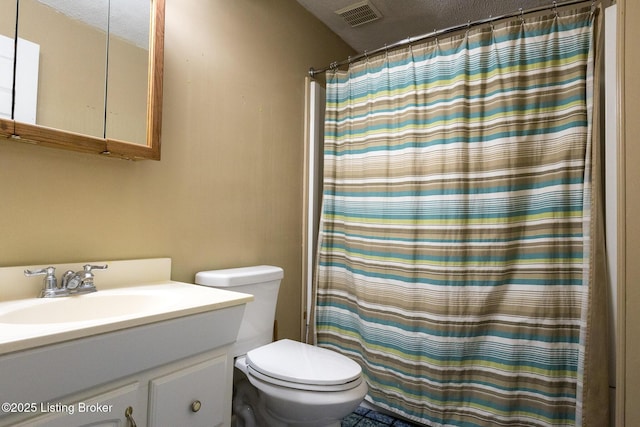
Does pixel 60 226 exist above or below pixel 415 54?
below

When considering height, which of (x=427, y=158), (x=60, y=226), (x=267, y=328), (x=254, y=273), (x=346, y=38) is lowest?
(x=267, y=328)

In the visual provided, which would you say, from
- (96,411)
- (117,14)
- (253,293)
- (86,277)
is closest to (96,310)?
(86,277)

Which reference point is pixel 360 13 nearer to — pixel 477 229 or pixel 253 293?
pixel 477 229

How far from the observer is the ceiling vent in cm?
211

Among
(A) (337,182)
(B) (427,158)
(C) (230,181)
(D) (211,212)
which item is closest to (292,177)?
(A) (337,182)

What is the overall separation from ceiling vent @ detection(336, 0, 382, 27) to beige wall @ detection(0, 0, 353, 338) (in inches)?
8.2

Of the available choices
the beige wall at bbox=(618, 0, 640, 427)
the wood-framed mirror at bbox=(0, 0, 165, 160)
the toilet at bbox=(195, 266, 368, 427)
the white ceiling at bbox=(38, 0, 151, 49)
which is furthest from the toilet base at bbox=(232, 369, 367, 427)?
the white ceiling at bbox=(38, 0, 151, 49)

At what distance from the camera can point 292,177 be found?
2.15 m

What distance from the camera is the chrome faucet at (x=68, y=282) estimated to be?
3.50ft

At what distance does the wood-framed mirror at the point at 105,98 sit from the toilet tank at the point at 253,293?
0.56 meters

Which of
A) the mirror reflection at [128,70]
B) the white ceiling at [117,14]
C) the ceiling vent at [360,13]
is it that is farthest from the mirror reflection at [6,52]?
the ceiling vent at [360,13]

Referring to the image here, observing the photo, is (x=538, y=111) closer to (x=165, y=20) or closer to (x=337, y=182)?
(x=337, y=182)

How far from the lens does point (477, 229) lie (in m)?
1.61

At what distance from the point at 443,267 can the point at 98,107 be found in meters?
1.59
